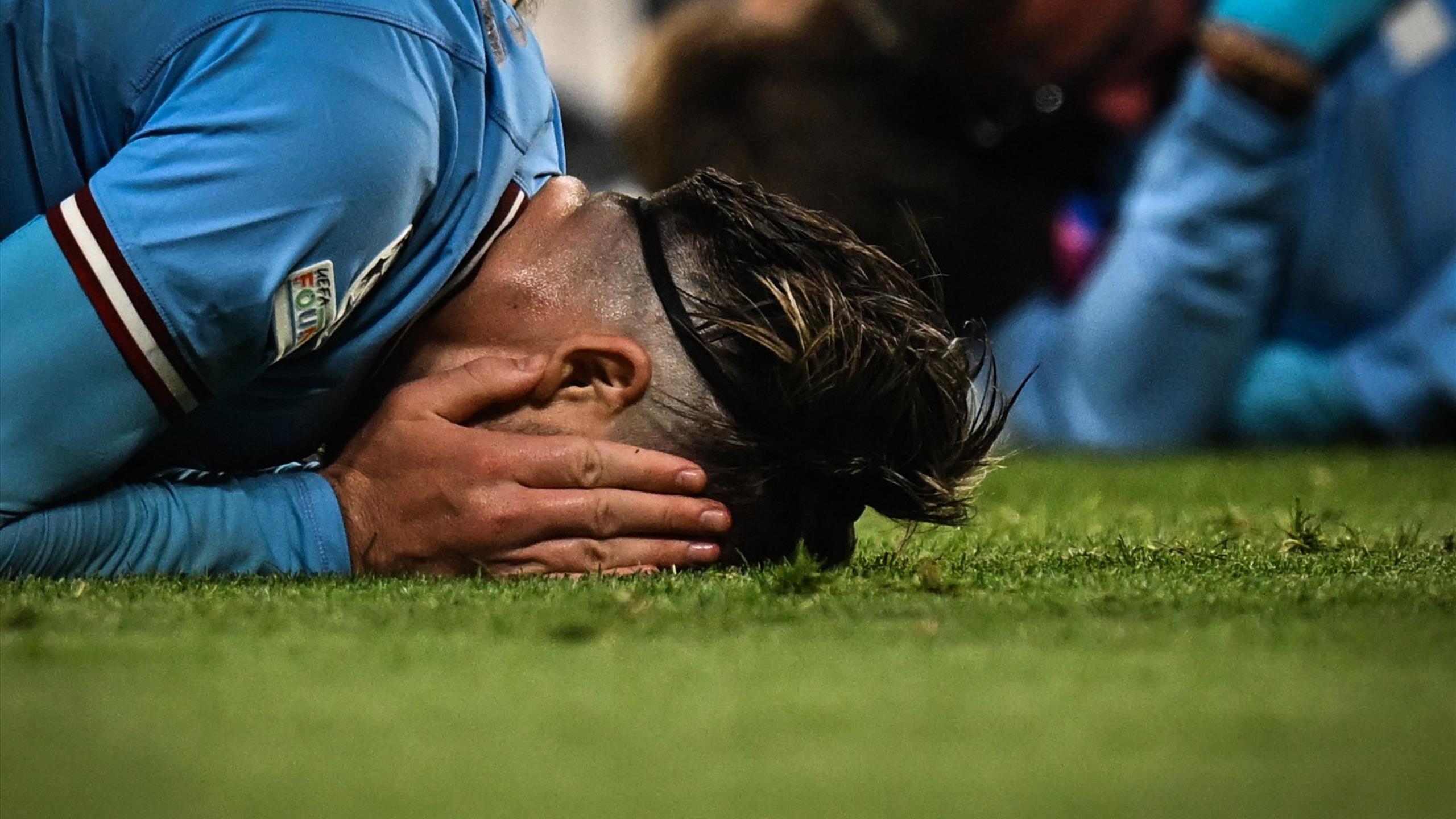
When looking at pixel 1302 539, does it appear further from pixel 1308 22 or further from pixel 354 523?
pixel 1308 22

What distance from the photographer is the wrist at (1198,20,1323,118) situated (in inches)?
136

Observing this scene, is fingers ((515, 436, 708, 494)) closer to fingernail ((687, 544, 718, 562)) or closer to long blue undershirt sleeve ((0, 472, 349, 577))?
fingernail ((687, 544, 718, 562))

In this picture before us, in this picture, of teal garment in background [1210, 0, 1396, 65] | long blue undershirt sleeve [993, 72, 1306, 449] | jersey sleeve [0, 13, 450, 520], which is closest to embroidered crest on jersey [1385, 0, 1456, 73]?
teal garment in background [1210, 0, 1396, 65]

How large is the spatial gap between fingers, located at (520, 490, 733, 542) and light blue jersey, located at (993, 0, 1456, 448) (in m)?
2.33

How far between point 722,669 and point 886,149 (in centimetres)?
314

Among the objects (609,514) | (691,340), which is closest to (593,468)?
(609,514)

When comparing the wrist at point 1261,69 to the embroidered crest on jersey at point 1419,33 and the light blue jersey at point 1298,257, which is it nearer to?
the light blue jersey at point 1298,257

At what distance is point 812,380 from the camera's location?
5.30ft

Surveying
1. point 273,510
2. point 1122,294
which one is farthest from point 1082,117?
point 273,510

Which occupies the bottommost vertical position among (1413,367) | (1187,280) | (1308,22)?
(1413,367)

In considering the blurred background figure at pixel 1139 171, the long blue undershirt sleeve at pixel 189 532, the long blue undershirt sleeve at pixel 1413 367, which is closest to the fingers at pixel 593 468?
the long blue undershirt sleeve at pixel 189 532

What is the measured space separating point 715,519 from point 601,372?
0.18 meters

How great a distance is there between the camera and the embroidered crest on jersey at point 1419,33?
144 inches

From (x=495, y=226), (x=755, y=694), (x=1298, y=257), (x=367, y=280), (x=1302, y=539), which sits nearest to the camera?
(x=755, y=694)
